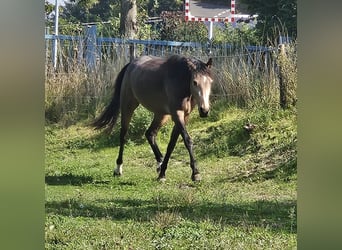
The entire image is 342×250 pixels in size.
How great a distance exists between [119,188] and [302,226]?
1760mm

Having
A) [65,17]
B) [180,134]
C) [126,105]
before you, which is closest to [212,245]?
[180,134]

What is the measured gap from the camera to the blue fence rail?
4.25m

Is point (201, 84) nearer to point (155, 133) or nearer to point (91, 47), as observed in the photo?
point (155, 133)

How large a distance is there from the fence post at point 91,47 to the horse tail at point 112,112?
0.25m

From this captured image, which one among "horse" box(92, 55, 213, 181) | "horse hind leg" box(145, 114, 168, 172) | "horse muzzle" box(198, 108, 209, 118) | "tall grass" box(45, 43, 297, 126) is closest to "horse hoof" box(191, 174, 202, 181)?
"horse" box(92, 55, 213, 181)

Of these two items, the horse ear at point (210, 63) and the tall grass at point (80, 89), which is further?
the tall grass at point (80, 89)

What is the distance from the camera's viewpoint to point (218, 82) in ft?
13.7

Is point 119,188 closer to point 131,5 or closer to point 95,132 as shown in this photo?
point 95,132

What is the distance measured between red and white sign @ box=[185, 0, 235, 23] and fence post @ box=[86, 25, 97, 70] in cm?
83

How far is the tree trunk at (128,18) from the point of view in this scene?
4.25m

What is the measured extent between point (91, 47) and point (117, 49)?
0.88 feet

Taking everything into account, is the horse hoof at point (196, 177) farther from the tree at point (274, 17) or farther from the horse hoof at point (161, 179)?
the tree at point (274, 17)

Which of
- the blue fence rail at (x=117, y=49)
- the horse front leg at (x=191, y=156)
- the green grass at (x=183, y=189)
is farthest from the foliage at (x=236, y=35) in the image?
the horse front leg at (x=191, y=156)

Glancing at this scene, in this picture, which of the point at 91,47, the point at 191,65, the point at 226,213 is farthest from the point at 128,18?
the point at 226,213
